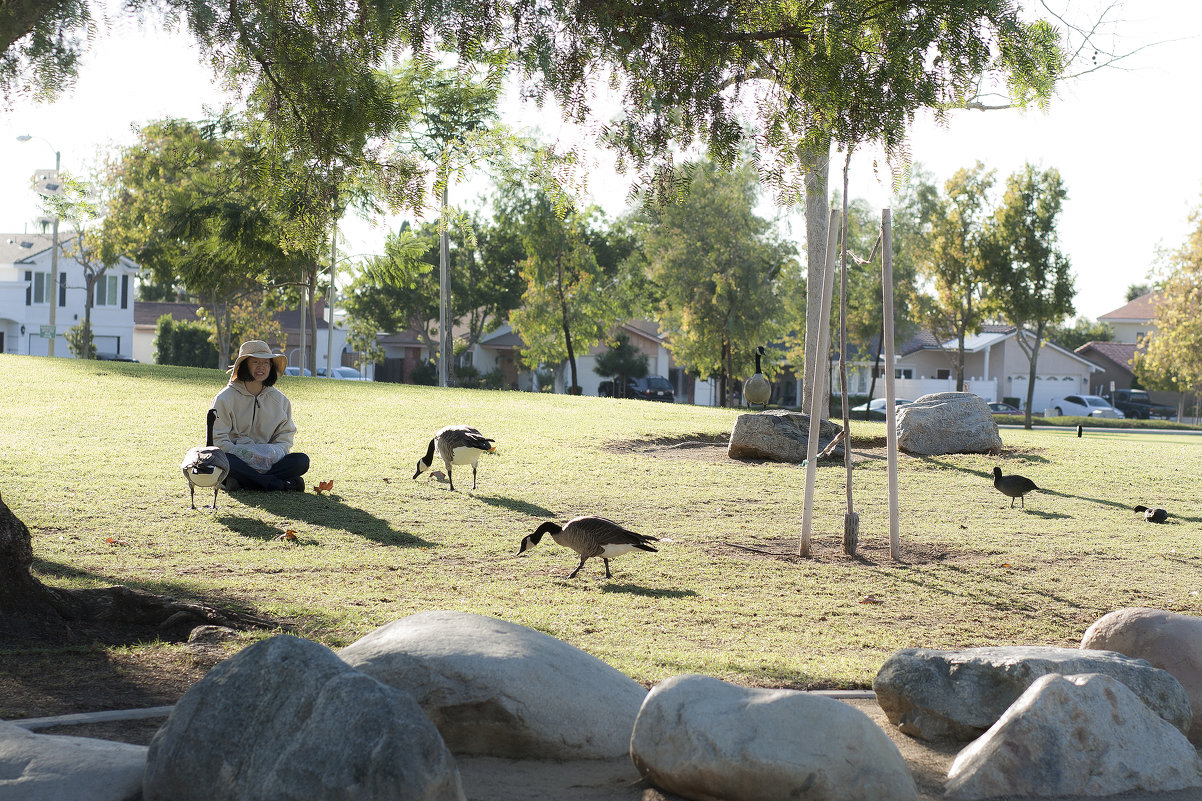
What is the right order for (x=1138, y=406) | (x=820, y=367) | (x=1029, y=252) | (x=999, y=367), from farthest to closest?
(x=999, y=367) → (x=1138, y=406) → (x=1029, y=252) → (x=820, y=367)

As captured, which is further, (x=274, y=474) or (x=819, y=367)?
(x=274, y=474)

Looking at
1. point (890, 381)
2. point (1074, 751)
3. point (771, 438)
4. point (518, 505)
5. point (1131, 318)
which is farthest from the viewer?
point (1131, 318)

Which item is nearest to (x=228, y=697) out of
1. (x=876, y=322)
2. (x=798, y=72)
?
(x=798, y=72)

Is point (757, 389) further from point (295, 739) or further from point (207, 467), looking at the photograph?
point (295, 739)

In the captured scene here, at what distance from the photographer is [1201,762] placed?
4383mm

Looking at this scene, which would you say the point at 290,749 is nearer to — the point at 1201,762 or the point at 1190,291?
the point at 1201,762

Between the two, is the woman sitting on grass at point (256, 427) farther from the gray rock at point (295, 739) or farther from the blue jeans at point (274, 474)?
the gray rock at point (295, 739)

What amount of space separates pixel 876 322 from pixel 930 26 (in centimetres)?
4903

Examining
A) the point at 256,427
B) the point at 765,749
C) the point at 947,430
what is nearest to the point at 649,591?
the point at 765,749

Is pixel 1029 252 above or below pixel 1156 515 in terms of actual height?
above

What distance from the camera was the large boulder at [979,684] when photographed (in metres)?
4.66

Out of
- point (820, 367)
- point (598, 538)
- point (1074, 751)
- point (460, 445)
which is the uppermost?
point (820, 367)

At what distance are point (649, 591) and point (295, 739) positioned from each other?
4458mm

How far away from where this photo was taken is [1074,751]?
163 inches
